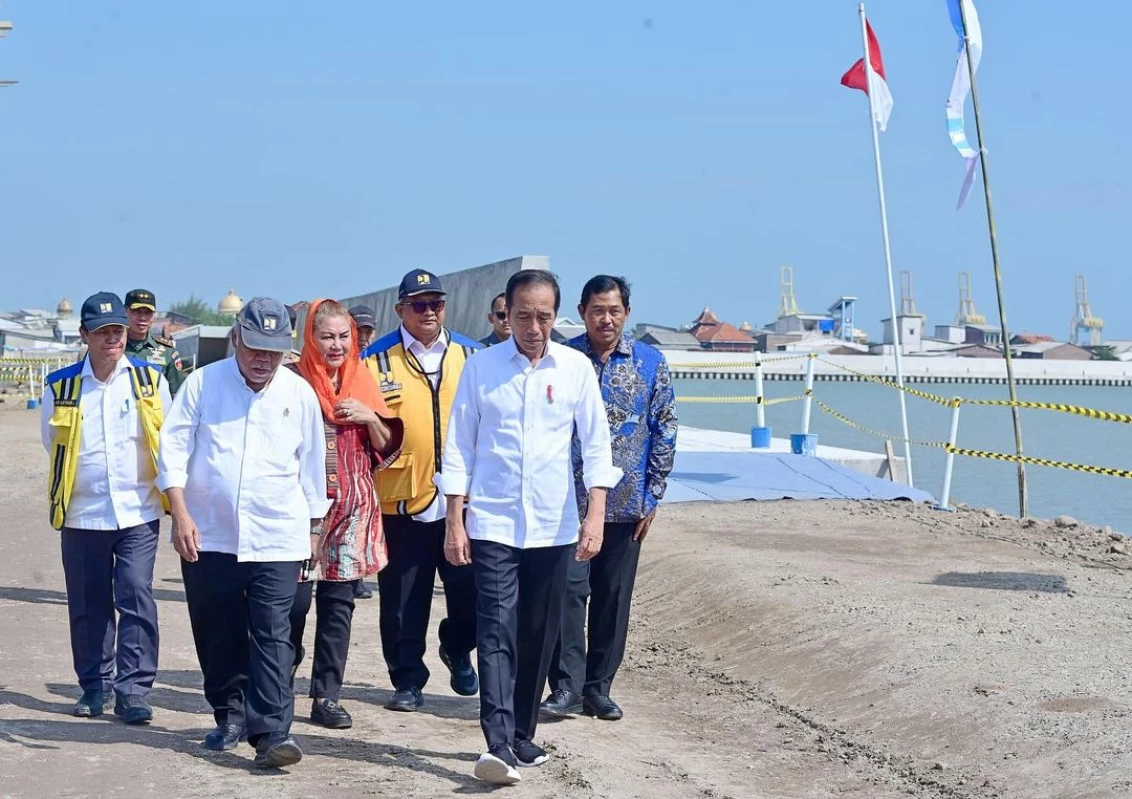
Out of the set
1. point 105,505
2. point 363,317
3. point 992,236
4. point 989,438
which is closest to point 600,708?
point 105,505

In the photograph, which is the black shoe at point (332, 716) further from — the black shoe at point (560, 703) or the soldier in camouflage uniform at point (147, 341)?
the soldier in camouflage uniform at point (147, 341)

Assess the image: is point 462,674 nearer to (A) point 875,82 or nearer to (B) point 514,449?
(B) point 514,449

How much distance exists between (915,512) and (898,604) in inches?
215

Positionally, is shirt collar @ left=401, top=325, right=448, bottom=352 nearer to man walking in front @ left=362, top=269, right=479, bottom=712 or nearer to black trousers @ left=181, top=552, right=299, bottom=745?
man walking in front @ left=362, top=269, right=479, bottom=712

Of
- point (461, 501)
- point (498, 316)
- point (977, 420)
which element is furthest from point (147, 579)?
point (977, 420)

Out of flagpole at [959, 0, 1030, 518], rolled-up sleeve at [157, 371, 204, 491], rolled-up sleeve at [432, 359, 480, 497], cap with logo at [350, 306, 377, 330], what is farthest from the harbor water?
rolled-up sleeve at [157, 371, 204, 491]

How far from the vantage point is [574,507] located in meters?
5.97

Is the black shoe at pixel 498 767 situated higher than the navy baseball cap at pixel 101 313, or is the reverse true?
the navy baseball cap at pixel 101 313

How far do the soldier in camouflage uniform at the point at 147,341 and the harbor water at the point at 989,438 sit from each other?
355 inches

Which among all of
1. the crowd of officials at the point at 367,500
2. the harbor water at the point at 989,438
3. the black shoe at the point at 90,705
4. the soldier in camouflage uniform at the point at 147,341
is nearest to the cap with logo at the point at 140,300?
the soldier in camouflage uniform at the point at 147,341

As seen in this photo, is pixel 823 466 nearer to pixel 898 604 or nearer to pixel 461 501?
pixel 898 604

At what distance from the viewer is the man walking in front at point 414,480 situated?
677 centimetres

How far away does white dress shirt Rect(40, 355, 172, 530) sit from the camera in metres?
6.58

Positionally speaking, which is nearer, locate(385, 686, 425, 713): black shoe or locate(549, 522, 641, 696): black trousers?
locate(549, 522, 641, 696): black trousers
